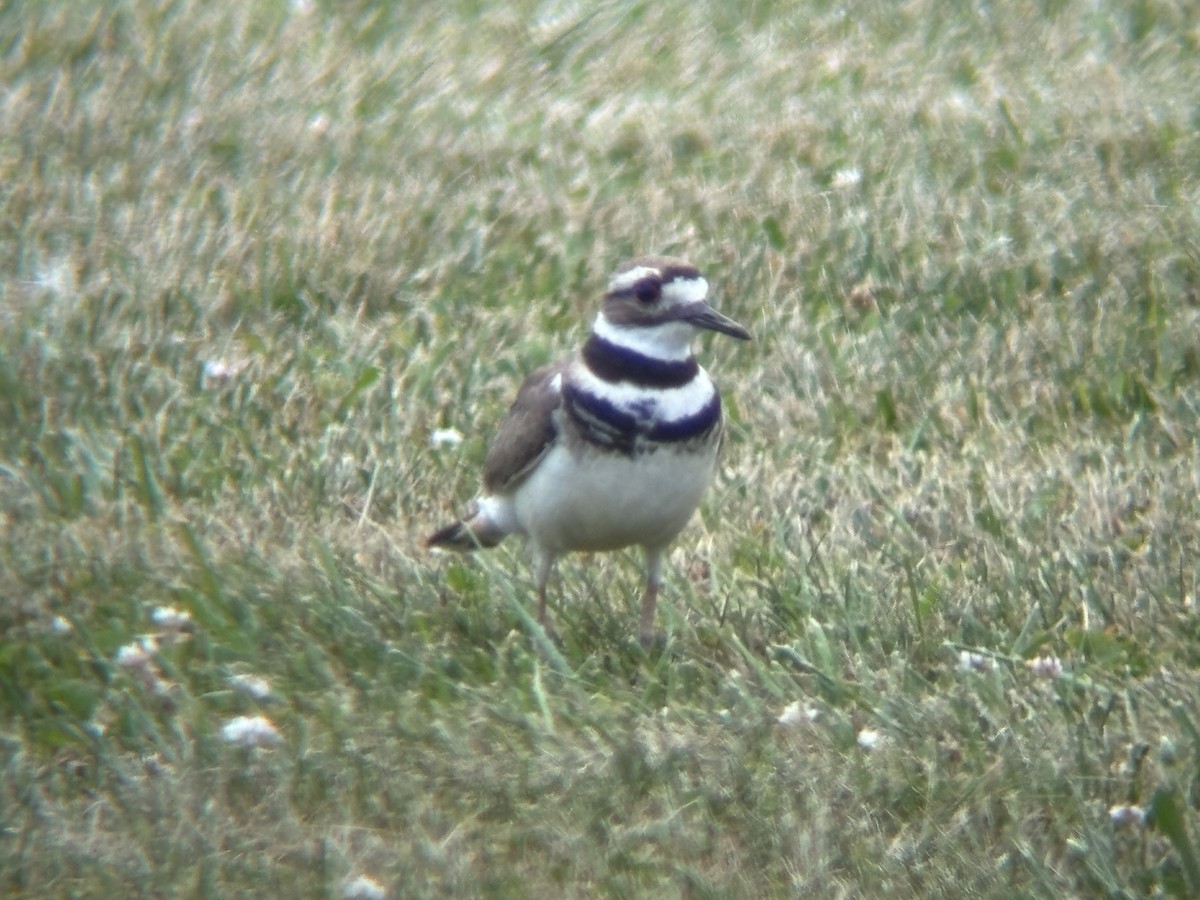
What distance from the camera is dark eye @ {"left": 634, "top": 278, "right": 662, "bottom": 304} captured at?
4562 mm

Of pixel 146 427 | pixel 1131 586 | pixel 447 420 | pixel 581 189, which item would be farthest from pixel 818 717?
pixel 581 189

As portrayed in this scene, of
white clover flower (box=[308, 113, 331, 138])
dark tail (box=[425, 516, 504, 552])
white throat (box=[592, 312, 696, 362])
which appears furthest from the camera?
white clover flower (box=[308, 113, 331, 138])

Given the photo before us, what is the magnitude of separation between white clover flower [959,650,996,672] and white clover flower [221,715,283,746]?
1.48 metres

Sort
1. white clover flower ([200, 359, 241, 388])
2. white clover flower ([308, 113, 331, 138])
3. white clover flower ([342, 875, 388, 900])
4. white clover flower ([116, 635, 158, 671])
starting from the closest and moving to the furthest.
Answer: white clover flower ([342, 875, 388, 900]) → white clover flower ([116, 635, 158, 671]) → white clover flower ([200, 359, 241, 388]) → white clover flower ([308, 113, 331, 138])

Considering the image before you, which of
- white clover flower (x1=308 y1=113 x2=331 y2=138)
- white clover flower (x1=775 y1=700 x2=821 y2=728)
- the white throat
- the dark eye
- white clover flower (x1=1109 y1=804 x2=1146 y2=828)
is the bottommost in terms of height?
white clover flower (x1=308 y1=113 x2=331 y2=138)

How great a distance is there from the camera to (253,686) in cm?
432

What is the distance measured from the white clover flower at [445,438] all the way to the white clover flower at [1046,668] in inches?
83.9

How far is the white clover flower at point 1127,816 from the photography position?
11.5 ft

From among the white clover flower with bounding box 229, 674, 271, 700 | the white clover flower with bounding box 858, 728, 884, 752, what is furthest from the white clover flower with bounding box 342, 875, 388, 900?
the white clover flower with bounding box 858, 728, 884, 752

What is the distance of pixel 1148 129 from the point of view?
737 cm

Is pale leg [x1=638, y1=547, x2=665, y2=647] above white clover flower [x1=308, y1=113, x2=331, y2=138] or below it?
above

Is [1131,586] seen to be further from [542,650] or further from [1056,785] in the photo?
[542,650]

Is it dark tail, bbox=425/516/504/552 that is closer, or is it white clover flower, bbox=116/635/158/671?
white clover flower, bbox=116/635/158/671

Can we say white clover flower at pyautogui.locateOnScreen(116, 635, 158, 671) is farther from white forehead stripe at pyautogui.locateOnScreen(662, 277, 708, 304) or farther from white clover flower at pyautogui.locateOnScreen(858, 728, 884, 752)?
white clover flower at pyautogui.locateOnScreen(858, 728, 884, 752)
